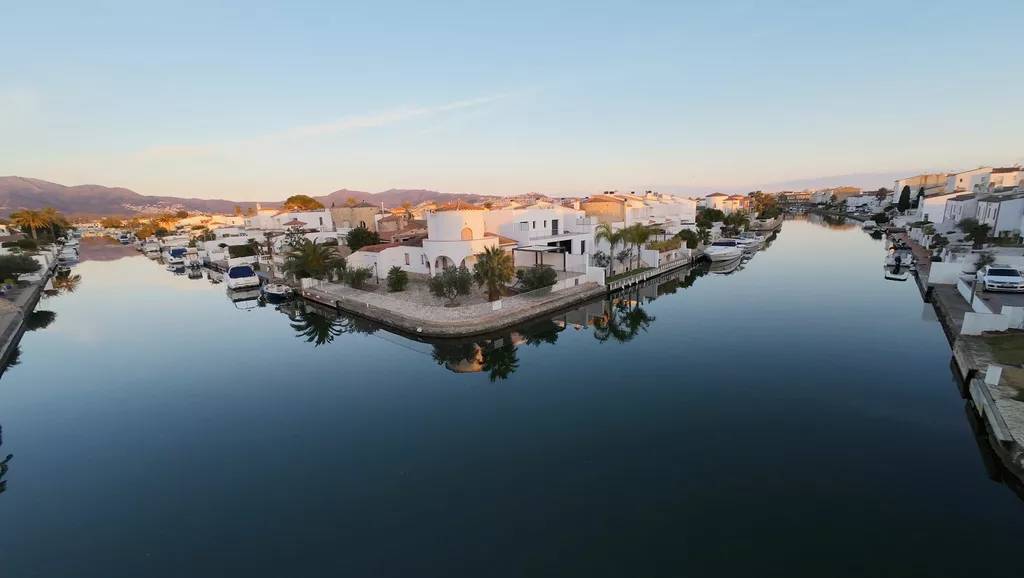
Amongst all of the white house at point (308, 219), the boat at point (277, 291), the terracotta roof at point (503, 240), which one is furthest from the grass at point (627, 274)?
the white house at point (308, 219)

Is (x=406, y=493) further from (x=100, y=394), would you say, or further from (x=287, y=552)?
(x=100, y=394)

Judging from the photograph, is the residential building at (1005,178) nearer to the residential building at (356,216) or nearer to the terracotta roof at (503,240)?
the terracotta roof at (503,240)

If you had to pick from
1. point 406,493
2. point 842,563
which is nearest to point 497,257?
point 406,493

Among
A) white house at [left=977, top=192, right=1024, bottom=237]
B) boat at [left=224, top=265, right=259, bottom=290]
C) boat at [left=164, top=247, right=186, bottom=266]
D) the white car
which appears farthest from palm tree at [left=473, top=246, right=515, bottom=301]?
boat at [left=164, top=247, right=186, bottom=266]

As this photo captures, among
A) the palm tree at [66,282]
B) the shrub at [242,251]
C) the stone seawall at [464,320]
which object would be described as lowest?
the stone seawall at [464,320]

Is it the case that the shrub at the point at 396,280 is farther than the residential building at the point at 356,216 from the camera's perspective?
No

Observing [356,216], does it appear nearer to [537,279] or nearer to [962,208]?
[537,279]
